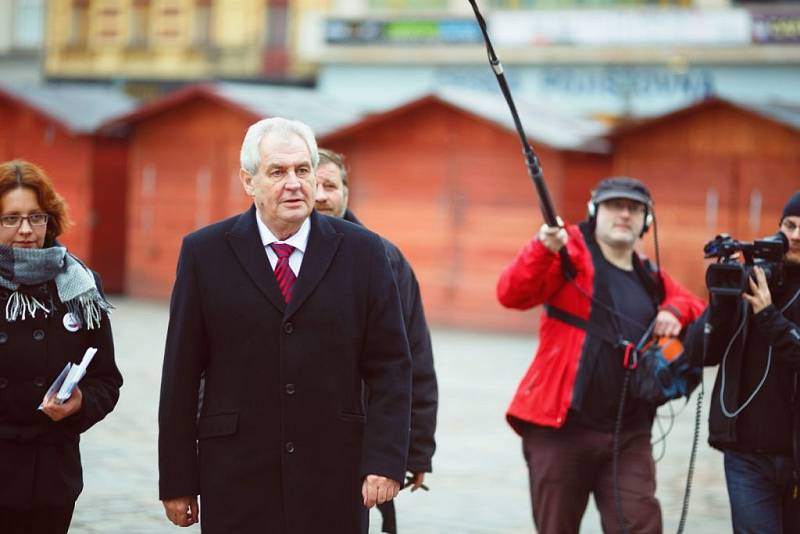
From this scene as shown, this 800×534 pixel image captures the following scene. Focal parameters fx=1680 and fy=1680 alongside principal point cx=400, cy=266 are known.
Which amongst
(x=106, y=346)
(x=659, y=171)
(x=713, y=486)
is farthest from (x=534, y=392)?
(x=659, y=171)

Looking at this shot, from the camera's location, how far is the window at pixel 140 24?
128ft

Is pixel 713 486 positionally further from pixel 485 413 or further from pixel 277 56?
pixel 277 56

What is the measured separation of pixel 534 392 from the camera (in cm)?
714

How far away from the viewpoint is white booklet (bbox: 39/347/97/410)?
5379 millimetres

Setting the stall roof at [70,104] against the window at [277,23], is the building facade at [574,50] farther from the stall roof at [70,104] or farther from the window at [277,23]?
the stall roof at [70,104]

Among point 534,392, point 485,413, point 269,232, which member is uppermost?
point 269,232

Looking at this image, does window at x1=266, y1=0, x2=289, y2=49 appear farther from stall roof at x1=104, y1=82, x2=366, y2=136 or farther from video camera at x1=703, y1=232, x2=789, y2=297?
video camera at x1=703, y1=232, x2=789, y2=297

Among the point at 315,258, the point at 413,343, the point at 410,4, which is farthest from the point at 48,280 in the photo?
the point at 410,4

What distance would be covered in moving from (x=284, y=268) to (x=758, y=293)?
2.12m

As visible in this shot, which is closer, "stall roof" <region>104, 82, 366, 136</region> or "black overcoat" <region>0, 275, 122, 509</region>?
"black overcoat" <region>0, 275, 122, 509</region>

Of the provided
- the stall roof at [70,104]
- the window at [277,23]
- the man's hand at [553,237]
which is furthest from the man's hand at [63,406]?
the window at [277,23]

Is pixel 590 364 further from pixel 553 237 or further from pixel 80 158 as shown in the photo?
pixel 80 158

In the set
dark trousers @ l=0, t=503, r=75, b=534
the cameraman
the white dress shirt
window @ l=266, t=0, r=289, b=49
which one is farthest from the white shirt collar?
window @ l=266, t=0, r=289, b=49

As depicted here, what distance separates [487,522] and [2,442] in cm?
453
